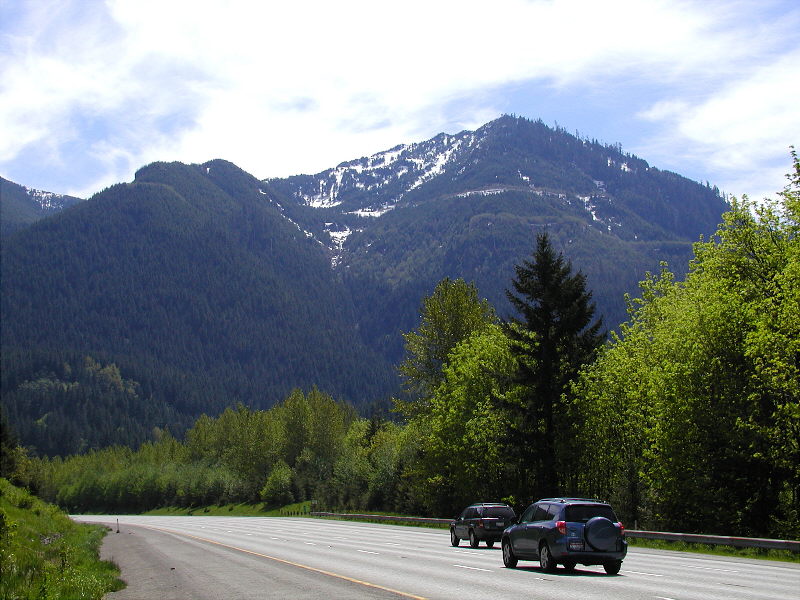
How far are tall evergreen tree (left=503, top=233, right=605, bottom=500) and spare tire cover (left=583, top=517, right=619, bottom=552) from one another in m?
22.6

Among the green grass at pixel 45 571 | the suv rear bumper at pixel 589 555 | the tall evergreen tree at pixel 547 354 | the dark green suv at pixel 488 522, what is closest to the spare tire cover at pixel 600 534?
the suv rear bumper at pixel 589 555

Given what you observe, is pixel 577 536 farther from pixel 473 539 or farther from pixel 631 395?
pixel 631 395

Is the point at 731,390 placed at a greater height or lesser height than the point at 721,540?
greater

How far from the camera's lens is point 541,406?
1727 inches

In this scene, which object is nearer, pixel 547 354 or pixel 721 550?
pixel 721 550

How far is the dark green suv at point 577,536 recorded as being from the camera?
20.6m

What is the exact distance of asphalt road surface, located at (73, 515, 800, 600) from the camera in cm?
1644

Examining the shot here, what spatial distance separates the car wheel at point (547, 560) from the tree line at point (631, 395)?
11821 mm

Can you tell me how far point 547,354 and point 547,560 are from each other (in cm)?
2371

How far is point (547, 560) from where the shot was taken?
69.9ft

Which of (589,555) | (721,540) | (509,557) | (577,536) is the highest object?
(577,536)

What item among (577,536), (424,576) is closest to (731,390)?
(577,536)

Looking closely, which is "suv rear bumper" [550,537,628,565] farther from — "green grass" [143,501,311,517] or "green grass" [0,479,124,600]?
"green grass" [143,501,311,517]

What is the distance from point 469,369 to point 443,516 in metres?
11.8
